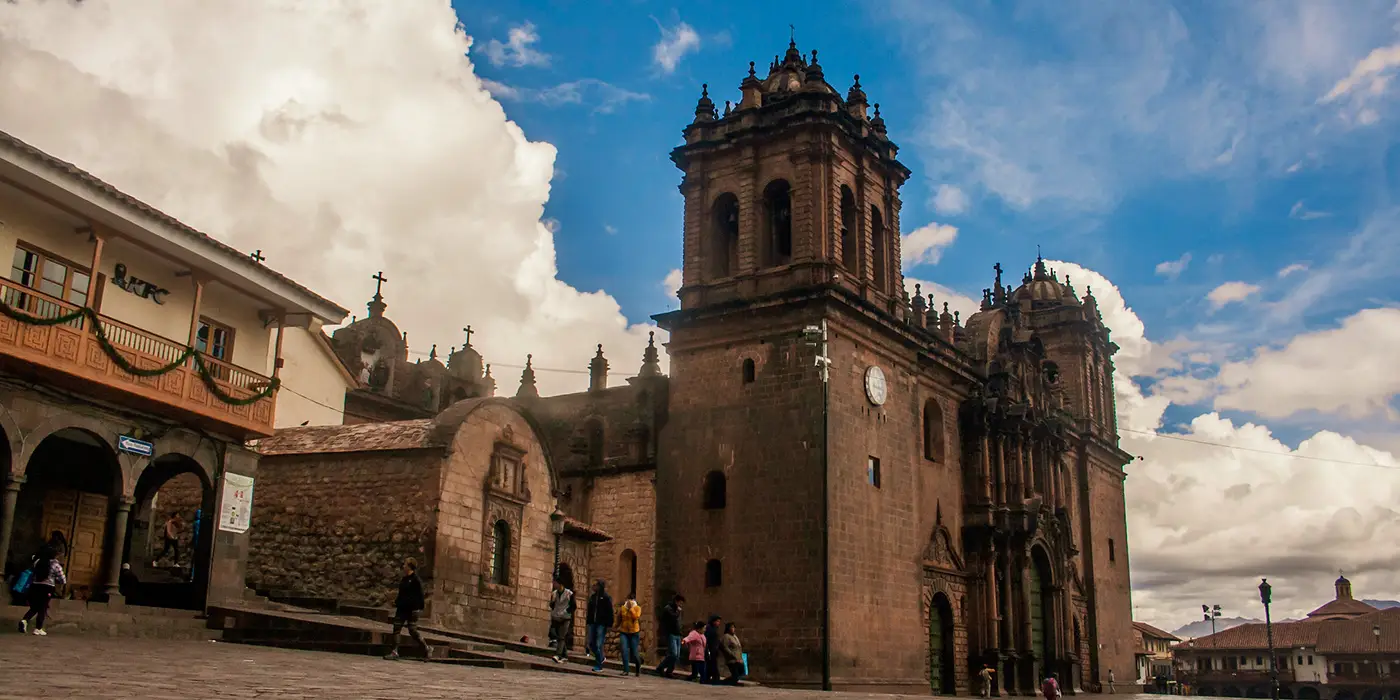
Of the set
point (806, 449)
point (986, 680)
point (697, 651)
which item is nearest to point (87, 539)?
point (697, 651)

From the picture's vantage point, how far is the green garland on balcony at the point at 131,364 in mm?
15492

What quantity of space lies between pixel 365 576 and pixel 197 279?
589 cm

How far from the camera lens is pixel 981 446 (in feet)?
111

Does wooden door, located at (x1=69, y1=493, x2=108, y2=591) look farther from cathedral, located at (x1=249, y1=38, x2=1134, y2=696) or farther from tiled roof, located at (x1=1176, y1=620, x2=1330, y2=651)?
tiled roof, located at (x1=1176, y1=620, x2=1330, y2=651)

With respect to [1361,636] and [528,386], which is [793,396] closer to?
[528,386]

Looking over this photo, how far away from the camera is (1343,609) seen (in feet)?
328

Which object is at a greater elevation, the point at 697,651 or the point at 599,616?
the point at 599,616

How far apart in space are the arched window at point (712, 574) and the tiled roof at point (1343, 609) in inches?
3433

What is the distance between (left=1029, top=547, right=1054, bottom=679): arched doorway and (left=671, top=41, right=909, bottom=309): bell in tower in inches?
419

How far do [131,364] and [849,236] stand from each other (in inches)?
750

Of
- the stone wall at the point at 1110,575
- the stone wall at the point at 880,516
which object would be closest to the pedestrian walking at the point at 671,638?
the stone wall at the point at 880,516

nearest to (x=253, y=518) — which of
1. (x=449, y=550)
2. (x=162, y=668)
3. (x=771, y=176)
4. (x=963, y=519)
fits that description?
(x=449, y=550)

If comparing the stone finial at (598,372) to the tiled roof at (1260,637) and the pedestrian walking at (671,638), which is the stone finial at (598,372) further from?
the tiled roof at (1260,637)

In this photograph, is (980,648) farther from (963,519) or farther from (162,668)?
(162,668)
